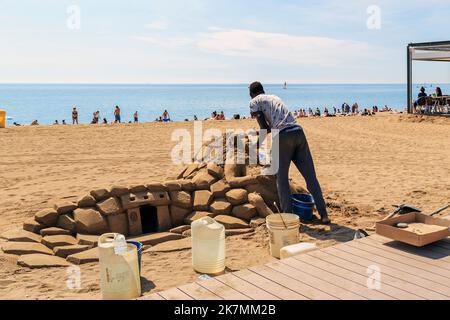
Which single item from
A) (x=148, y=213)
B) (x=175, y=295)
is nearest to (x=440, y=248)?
(x=175, y=295)

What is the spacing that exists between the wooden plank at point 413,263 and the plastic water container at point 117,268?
191cm

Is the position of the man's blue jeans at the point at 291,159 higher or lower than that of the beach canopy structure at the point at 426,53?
lower

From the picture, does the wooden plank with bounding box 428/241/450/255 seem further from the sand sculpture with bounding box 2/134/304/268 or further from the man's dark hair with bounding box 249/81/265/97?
the man's dark hair with bounding box 249/81/265/97

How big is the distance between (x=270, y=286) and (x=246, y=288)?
0.56ft

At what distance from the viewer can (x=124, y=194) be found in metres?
6.12

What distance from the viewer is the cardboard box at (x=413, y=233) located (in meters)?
3.72

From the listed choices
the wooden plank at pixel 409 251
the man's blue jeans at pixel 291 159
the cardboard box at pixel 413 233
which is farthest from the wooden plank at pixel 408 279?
the man's blue jeans at pixel 291 159

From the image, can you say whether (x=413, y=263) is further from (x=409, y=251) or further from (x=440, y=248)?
(x=440, y=248)

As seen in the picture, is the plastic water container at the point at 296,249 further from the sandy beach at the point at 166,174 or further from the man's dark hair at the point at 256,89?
the man's dark hair at the point at 256,89

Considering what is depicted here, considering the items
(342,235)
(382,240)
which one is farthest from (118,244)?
(342,235)

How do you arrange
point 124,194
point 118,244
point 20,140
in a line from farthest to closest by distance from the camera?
1. point 20,140
2. point 124,194
3. point 118,244
